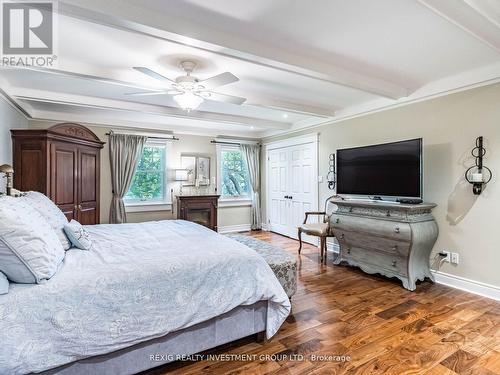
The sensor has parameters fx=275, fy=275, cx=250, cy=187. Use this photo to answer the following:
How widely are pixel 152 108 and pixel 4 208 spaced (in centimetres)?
305

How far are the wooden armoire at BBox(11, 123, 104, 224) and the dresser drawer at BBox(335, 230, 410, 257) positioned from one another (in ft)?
13.1

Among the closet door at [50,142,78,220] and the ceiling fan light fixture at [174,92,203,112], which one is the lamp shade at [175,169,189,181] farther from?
the ceiling fan light fixture at [174,92,203,112]

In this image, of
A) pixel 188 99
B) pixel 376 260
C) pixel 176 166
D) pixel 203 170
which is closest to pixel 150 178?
pixel 176 166

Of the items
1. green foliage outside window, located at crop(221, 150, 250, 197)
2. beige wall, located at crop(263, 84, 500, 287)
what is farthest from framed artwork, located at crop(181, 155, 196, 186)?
beige wall, located at crop(263, 84, 500, 287)

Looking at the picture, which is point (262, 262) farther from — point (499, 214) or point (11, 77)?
point (11, 77)

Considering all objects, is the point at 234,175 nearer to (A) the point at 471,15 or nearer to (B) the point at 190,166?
(B) the point at 190,166

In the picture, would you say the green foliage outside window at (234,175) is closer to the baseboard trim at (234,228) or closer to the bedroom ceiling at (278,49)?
the baseboard trim at (234,228)

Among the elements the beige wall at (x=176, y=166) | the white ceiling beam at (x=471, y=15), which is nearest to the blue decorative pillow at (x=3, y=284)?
the white ceiling beam at (x=471, y=15)

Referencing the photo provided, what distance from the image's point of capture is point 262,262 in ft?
7.00

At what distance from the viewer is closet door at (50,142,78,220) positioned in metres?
3.82

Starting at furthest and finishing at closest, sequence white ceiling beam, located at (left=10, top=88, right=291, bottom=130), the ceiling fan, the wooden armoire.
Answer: the wooden armoire
white ceiling beam, located at (left=10, top=88, right=291, bottom=130)
the ceiling fan

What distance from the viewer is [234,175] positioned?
6.69 metres

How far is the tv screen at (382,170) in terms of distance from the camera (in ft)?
10.9

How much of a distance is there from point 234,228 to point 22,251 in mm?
5258
